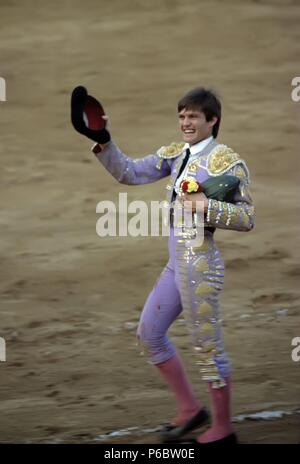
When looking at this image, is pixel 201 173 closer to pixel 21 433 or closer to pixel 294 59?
pixel 21 433

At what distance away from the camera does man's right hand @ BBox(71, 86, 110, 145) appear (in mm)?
5047

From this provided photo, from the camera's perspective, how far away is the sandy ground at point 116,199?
6230 mm

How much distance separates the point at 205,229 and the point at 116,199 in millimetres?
5123

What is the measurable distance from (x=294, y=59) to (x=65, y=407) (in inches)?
312

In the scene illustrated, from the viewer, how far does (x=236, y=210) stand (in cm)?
487

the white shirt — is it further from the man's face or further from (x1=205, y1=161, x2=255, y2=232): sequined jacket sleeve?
(x1=205, y1=161, x2=255, y2=232): sequined jacket sleeve

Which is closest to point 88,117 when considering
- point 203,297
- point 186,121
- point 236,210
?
point 186,121

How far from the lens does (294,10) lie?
578 inches

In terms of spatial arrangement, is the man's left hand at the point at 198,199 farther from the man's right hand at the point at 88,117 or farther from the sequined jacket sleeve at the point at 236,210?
the man's right hand at the point at 88,117

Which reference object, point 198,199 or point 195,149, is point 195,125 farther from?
point 198,199

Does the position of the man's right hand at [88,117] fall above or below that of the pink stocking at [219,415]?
above

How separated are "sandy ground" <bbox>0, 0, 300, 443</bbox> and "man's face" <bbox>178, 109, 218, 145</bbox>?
1.39 meters

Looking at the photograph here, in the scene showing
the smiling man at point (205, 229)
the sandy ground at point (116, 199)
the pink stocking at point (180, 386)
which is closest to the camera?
the smiling man at point (205, 229)

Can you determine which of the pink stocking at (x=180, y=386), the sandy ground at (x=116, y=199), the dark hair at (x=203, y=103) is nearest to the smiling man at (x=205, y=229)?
the dark hair at (x=203, y=103)
